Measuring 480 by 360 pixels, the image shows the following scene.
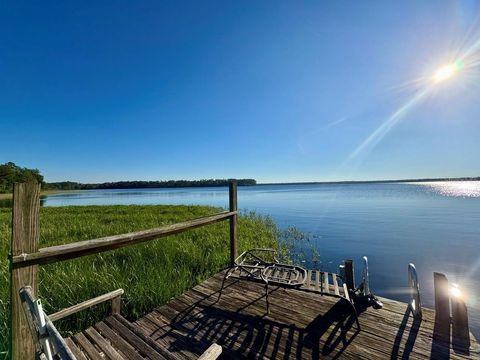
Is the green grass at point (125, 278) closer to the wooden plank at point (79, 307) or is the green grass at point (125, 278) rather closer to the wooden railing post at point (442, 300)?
the wooden plank at point (79, 307)

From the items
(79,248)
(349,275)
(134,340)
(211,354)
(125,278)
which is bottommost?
(125,278)

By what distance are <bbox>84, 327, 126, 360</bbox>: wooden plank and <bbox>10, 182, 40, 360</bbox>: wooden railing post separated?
20.0 inches

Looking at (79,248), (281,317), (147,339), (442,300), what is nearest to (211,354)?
(147,339)

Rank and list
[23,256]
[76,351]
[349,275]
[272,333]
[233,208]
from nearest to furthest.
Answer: [23,256], [76,351], [272,333], [349,275], [233,208]

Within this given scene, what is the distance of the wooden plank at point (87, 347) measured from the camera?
199cm

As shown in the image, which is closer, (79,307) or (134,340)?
(134,340)

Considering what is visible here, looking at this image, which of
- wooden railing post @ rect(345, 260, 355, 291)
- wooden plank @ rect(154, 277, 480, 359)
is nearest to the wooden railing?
wooden plank @ rect(154, 277, 480, 359)

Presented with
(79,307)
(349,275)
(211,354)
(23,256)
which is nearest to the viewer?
(211,354)

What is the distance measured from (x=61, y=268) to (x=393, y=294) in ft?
28.6

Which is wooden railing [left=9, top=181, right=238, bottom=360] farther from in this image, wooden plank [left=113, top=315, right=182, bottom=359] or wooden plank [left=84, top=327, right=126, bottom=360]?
wooden plank [left=113, top=315, right=182, bottom=359]

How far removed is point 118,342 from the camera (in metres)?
2.19

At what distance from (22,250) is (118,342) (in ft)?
4.01

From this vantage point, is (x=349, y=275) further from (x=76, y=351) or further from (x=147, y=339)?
(x=76, y=351)

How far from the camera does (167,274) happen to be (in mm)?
4852
